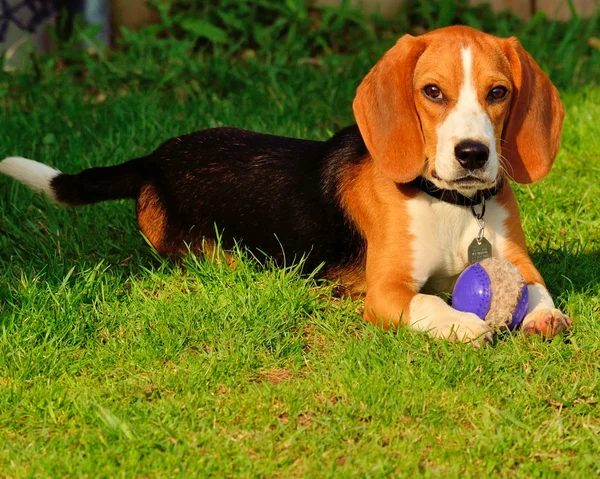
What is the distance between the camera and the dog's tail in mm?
5355

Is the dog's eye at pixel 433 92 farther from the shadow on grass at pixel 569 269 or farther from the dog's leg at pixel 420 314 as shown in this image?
the shadow on grass at pixel 569 269

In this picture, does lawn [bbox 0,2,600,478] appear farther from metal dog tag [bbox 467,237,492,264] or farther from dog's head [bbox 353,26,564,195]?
dog's head [bbox 353,26,564,195]

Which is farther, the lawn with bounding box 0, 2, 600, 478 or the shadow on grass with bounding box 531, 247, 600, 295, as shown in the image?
the shadow on grass with bounding box 531, 247, 600, 295

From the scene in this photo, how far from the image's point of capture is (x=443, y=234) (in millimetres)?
4504

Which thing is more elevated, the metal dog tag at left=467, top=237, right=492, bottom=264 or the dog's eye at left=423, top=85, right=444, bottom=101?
the dog's eye at left=423, top=85, right=444, bottom=101

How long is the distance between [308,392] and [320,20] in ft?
19.4

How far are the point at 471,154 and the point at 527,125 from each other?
0.48 m

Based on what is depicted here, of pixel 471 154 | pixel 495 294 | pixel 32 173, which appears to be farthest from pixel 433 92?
pixel 32 173

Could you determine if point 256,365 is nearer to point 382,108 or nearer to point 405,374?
point 405,374

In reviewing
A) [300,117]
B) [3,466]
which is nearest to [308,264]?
[3,466]

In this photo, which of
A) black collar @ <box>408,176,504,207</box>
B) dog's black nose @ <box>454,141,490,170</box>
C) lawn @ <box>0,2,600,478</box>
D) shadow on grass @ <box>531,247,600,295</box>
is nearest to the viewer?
lawn @ <box>0,2,600,478</box>

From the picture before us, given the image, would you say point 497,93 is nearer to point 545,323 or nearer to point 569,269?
point 545,323

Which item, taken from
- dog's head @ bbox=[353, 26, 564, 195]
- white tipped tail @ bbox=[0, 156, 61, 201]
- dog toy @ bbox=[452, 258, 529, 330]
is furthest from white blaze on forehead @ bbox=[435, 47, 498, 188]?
white tipped tail @ bbox=[0, 156, 61, 201]

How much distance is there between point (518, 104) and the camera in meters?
4.41
